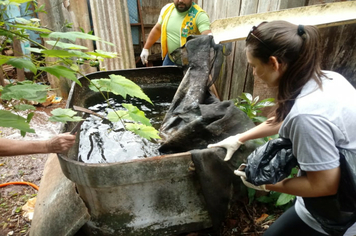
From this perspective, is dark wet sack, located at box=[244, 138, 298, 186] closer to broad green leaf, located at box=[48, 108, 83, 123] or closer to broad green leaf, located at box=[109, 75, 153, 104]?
broad green leaf, located at box=[109, 75, 153, 104]

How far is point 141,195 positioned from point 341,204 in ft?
3.94

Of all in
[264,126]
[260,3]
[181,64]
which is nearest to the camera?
[264,126]

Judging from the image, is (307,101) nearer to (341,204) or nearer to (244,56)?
(341,204)

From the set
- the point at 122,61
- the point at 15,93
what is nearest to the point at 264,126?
the point at 15,93

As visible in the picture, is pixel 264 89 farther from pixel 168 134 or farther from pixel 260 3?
pixel 168 134

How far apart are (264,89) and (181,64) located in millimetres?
1178

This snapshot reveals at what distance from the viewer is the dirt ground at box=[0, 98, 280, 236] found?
2054 millimetres

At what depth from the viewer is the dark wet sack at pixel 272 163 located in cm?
108

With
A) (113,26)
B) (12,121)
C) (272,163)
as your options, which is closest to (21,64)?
(12,121)

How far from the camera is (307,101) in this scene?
0.89 meters

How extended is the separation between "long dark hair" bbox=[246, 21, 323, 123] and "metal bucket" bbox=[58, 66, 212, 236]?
788 millimetres

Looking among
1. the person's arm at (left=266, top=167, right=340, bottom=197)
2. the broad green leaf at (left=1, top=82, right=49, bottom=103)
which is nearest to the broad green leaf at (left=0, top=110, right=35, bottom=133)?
the broad green leaf at (left=1, top=82, right=49, bottom=103)

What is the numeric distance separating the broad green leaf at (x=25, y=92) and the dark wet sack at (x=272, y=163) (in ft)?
3.63

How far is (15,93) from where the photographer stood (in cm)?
87
